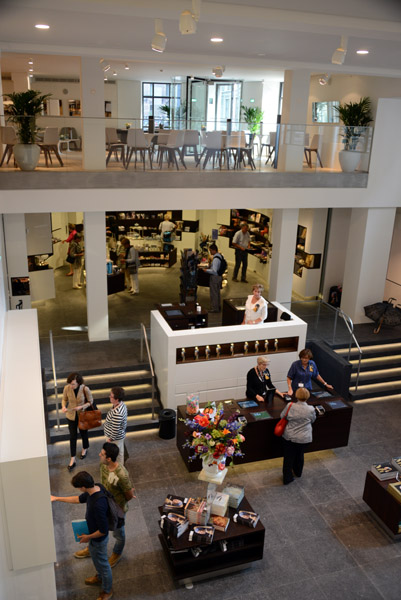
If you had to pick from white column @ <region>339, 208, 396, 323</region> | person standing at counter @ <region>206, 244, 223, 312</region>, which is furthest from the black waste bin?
white column @ <region>339, 208, 396, 323</region>

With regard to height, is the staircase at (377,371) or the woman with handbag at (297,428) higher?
the woman with handbag at (297,428)

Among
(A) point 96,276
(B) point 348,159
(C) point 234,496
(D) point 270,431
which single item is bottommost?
(D) point 270,431

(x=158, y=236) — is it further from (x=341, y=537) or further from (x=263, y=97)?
(x=341, y=537)

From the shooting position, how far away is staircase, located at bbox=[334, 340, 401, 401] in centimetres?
1129

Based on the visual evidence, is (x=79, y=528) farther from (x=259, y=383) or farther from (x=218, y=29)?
(x=218, y=29)

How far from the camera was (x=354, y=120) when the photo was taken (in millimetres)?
13672

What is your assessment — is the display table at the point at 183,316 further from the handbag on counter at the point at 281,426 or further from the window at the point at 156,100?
the window at the point at 156,100

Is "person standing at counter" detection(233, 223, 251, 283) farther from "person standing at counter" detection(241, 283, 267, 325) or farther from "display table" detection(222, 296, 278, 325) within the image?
"person standing at counter" detection(241, 283, 267, 325)

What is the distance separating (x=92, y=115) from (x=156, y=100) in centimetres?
1374

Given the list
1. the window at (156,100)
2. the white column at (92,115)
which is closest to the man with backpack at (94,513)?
the white column at (92,115)

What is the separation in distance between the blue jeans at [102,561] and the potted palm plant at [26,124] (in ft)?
25.1

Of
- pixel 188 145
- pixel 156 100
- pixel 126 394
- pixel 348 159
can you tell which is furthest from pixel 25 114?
pixel 156 100

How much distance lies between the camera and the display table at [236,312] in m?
11.2

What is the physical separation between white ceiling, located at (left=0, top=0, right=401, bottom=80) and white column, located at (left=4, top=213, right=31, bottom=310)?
337cm
